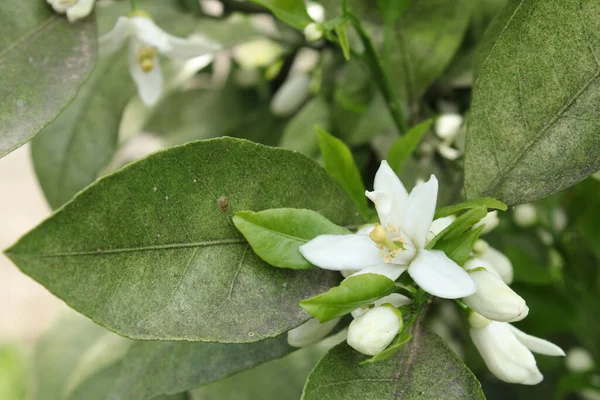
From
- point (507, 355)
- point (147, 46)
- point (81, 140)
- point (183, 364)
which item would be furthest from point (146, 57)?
point (507, 355)

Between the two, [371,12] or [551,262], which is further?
[551,262]

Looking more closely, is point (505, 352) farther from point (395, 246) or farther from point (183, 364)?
point (183, 364)

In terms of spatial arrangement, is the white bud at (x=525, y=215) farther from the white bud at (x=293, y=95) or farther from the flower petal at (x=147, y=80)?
the flower petal at (x=147, y=80)

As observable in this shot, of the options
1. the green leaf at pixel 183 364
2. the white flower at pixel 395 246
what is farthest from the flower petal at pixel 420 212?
the green leaf at pixel 183 364

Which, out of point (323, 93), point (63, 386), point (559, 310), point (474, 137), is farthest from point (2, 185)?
point (474, 137)

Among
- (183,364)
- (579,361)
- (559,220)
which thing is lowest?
(579,361)

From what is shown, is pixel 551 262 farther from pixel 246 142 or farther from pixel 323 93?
pixel 246 142
